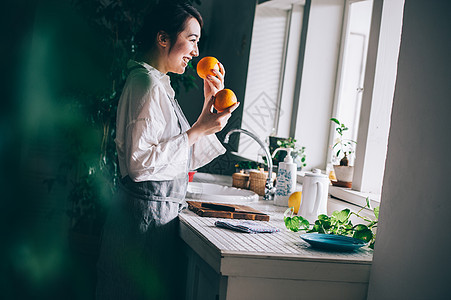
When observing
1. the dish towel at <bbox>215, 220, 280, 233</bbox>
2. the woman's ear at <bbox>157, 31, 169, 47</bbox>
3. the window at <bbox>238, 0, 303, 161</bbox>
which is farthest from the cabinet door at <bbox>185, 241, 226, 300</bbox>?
the window at <bbox>238, 0, 303, 161</bbox>

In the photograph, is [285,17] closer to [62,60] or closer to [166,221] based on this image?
[62,60]

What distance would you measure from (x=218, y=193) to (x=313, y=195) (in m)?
0.81

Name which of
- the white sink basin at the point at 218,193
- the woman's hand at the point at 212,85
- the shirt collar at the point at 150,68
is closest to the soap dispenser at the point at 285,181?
the white sink basin at the point at 218,193

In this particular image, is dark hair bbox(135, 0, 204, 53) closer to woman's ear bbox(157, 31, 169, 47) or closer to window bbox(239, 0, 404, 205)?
woman's ear bbox(157, 31, 169, 47)

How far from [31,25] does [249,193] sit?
281cm

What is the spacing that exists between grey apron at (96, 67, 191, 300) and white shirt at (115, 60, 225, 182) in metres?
0.07

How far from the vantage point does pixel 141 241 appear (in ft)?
5.60

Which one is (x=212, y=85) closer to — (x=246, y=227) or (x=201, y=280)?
(x=246, y=227)

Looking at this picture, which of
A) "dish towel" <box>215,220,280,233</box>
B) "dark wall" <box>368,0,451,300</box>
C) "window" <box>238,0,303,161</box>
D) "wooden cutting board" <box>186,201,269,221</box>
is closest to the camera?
"dark wall" <box>368,0,451,300</box>

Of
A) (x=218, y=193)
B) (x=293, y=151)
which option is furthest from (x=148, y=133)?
(x=293, y=151)

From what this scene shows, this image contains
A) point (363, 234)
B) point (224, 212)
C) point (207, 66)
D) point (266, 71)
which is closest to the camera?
point (363, 234)

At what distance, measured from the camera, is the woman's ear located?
1.79 meters

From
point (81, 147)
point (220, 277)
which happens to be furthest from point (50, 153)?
point (220, 277)

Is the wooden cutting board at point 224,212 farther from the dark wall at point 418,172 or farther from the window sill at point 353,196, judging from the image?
the dark wall at point 418,172
